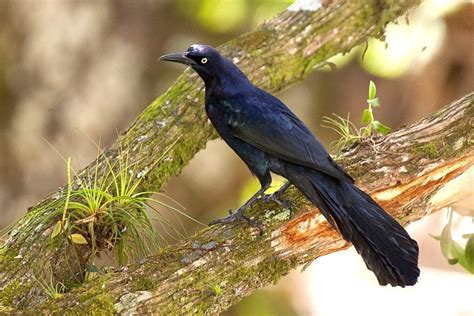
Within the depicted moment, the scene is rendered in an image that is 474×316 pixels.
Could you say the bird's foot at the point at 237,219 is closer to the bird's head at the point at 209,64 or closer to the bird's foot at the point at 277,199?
the bird's foot at the point at 277,199

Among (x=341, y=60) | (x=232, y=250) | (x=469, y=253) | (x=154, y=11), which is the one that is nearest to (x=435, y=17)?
(x=341, y=60)

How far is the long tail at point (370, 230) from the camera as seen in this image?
282 cm

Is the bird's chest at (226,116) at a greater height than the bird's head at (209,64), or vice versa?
the bird's head at (209,64)

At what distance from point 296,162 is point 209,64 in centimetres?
62

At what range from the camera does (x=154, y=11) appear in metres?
5.66

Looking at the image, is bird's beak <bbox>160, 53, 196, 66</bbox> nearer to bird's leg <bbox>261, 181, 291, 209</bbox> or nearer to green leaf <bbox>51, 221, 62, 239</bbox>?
bird's leg <bbox>261, 181, 291, 209</bbox>

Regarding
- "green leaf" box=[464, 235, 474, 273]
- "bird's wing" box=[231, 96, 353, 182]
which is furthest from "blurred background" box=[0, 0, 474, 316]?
"bird's wing" box=[231, 96, 353, 182]

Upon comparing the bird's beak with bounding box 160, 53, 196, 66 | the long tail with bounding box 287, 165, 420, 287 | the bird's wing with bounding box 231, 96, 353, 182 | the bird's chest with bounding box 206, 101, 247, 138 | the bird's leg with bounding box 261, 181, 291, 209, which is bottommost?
the long tail with bounding box 287, 165, 420, 287

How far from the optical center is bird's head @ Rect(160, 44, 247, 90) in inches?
131

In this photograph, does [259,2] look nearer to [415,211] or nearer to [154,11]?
[154,11]

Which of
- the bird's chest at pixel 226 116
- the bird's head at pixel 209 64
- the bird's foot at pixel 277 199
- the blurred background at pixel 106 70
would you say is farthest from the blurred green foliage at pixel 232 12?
the bird's foot at pixel 277 199

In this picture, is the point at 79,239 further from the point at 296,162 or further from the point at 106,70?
the point at 106,70

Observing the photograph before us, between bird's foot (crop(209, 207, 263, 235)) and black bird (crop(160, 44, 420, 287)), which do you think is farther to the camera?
bird's foot (crop(209, 207, 263, 235))

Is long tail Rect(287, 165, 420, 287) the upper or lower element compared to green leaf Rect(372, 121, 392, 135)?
lower
